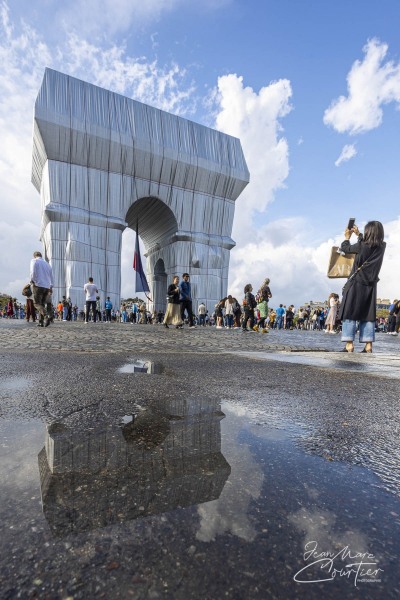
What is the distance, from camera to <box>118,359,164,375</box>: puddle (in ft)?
8.78

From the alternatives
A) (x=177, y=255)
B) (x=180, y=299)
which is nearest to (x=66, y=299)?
(x=177, y=255)

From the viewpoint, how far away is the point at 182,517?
71 cm

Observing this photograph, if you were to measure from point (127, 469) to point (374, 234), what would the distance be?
14.5ft

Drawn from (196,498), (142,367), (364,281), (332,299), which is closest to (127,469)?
(196,498)

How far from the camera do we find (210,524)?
0.69 metres

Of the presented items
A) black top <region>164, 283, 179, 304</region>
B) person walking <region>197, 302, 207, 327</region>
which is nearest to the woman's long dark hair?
black top <region>164, 283, 179, 304</region>

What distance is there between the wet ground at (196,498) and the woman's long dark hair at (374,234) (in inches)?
124

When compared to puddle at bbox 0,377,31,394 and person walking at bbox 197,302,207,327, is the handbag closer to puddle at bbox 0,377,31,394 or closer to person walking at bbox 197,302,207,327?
puddle at bbox 0,377,31,394

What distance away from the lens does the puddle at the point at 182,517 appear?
546mm

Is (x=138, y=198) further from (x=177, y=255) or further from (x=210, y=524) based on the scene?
(x=210, y=524)

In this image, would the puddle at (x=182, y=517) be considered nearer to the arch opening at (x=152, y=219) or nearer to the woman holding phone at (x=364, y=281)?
the woman holding phone at (x=364, y=281)

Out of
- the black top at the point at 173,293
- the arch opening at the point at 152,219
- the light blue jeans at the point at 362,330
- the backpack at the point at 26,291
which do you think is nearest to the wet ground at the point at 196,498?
the light blue jeans at the point at 362,330

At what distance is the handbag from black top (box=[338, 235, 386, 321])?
0.30m

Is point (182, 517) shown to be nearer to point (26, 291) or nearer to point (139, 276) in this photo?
point (26, 291)
